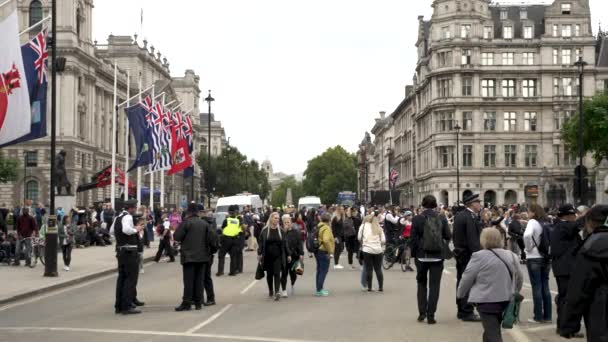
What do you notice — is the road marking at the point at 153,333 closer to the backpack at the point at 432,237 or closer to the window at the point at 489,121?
the backpack at the point at 432,237

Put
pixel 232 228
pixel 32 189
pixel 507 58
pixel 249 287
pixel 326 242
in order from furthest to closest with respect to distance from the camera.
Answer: pixel 507 58 → pixel 32 189 → pixel 232 228 → pixel 249 287 → pixel 326 242

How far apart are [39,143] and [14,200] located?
252 inches

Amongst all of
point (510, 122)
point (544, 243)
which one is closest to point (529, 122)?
point (510, 122)

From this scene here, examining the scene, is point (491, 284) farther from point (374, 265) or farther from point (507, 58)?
point (507, 58)

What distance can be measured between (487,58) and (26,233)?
70.6 metres

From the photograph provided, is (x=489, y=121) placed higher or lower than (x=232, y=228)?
higher

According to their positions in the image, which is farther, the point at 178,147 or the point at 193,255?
the point at 178,147

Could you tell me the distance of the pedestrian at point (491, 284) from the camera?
915cm

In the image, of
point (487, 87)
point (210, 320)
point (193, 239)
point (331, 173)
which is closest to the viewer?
point (210, 320)

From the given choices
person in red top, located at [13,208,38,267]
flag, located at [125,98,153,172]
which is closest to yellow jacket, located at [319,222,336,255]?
person in red top, located at [13,208,38,267]

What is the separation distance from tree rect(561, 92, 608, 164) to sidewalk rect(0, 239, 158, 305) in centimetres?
5217

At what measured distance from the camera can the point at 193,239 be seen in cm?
1605

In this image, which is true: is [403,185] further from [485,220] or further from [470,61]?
[485,220]

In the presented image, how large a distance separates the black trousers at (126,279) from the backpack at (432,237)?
5.35 metres
